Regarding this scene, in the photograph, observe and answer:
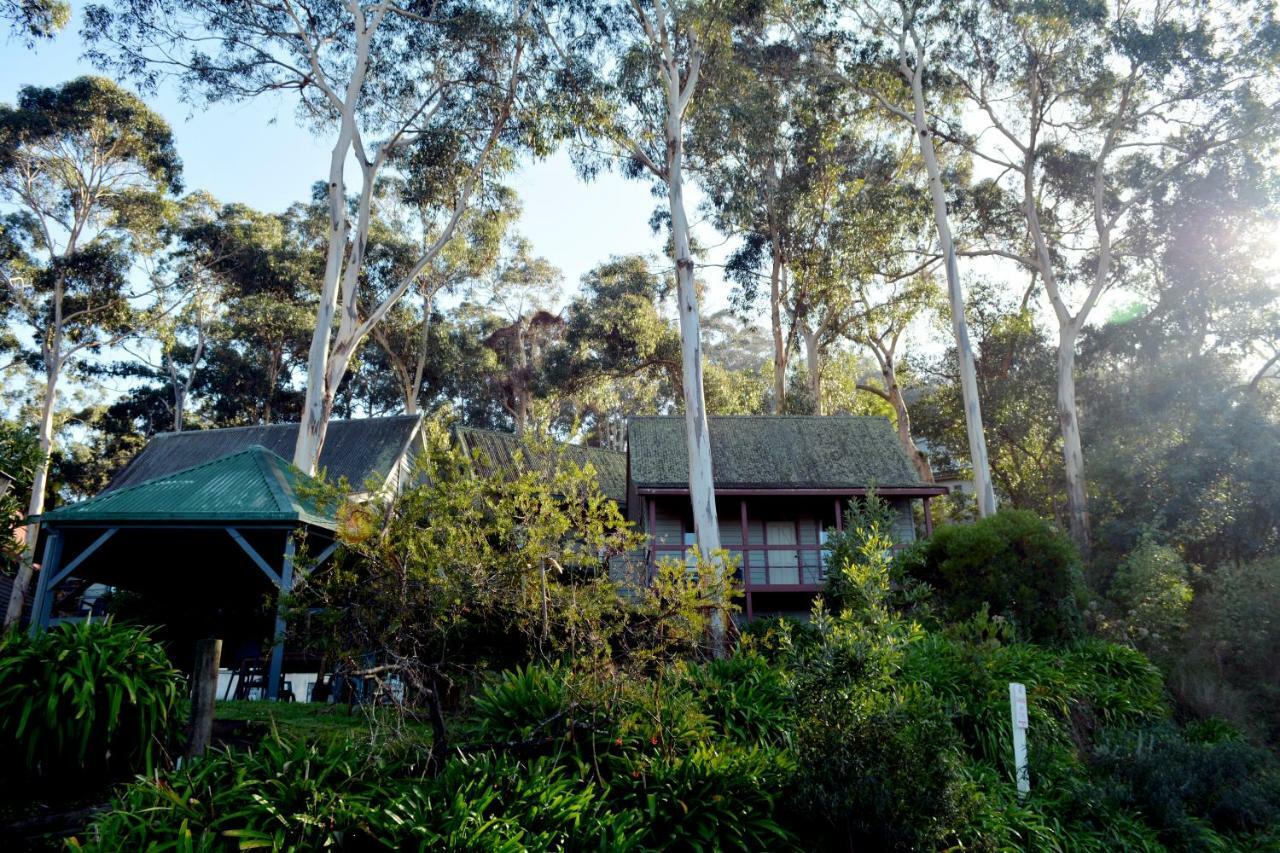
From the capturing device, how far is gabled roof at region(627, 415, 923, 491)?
19.7 m

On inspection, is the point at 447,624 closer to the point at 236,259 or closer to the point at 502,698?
the point at 502,698

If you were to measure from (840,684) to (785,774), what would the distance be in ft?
3.16

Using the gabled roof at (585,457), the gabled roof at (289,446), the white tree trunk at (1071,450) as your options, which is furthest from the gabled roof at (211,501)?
the white tree trunk at (1071,450)

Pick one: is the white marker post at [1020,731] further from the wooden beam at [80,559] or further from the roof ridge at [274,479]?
the wooden beam at [80,559]

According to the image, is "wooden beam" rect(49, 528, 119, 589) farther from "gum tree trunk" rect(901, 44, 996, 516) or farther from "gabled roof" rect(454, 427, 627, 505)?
"gum tree trunk" rect(901, 44, 996, 516)

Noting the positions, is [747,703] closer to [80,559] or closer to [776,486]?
[80,559]

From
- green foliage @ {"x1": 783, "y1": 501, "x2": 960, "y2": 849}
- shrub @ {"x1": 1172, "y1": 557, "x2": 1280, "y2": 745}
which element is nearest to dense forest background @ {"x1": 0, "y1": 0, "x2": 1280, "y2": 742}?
shrub @ {"x1": 1172, "y1": 557, "x2": 1280, "y2": 745}

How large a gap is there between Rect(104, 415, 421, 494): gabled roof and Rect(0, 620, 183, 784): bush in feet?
56.5

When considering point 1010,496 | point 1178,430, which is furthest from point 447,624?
point 1010,496

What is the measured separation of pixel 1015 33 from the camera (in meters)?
23.3

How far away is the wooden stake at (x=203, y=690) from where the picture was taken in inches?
235

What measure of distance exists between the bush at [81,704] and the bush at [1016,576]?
423 inches

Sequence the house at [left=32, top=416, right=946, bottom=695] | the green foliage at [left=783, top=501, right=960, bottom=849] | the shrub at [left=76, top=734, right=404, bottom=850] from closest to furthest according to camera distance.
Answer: the shrub at [left=76, top=734, right=404, bottom=850] → the green foliage at [left=783, top=501, right=960, bottom=849] → the house at [left=32, top=416, right=946, bottom=695]

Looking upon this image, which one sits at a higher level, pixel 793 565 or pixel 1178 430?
pixel 1178 430
